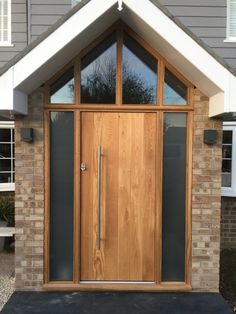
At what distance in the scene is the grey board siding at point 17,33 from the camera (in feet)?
24.5

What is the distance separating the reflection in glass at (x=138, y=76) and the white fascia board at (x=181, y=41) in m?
0.63

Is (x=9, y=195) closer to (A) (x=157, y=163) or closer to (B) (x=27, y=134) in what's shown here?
(B) (x=27, y=134)

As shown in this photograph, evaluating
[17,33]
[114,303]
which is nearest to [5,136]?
[17,33]

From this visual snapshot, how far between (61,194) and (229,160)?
13.2 ft

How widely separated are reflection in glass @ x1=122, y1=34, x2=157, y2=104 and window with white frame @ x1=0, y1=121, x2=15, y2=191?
12.7ft

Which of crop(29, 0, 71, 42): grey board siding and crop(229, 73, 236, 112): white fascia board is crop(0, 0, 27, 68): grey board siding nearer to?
crop(29, 0, 71, 42): grey board siding

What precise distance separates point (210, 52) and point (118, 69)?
116 centimetres

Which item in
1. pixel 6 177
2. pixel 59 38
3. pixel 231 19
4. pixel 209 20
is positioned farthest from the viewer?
pixel 6 177

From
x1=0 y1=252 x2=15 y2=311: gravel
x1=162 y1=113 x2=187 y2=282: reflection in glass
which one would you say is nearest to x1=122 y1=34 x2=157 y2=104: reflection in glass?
x1=162 y1=113 x2=187 y2=282: reflection in glass

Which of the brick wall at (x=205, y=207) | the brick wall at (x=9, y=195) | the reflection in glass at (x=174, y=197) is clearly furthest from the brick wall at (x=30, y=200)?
the brick wall at (x=9, y=195)

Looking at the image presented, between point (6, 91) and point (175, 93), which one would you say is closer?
point (6, 91)

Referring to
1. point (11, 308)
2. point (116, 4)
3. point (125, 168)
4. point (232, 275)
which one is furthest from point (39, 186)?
point (232, 275)

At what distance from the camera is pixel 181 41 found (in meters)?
4.11

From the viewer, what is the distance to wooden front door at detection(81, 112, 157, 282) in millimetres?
4766
